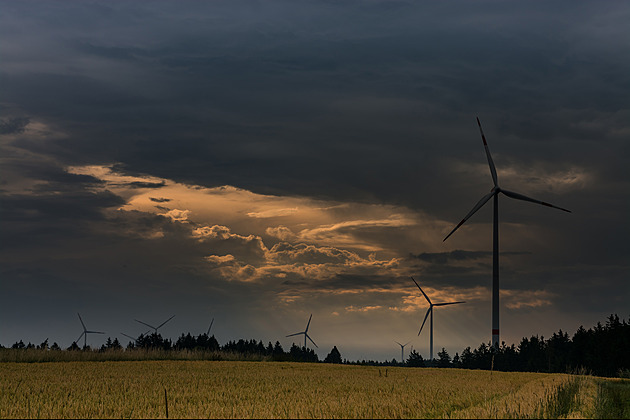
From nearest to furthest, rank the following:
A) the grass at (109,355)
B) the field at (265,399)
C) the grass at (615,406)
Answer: the field at (265,399) → the grass at (615,406) → the grass at (109,355)

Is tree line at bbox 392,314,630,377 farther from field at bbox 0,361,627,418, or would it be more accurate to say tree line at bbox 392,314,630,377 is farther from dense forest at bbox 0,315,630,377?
field at bbox 0,361,627,418

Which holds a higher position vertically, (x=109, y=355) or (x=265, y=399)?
(x=109, y=355)

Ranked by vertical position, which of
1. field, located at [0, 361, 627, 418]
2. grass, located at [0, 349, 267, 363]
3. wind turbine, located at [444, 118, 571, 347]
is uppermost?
wind turbine, located at [444, 118, 571, 347]

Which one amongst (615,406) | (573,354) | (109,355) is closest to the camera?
(615,406)

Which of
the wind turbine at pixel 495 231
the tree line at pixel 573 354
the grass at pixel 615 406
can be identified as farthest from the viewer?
the tree line at pixel 573 354

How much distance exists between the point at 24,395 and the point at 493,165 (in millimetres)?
82948

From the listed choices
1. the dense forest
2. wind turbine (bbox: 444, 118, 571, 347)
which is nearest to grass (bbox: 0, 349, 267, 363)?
the dense forest

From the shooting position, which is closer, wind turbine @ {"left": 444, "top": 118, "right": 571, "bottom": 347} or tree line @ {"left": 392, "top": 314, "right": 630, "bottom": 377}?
wind turbine @ {"left": 444, "top": 118, "right": 571, "bottom": 347}

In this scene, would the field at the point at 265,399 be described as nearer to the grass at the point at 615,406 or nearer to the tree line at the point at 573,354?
the grass at the point at 615,406

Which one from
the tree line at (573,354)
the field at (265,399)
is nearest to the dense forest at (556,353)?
the tree line at (573,354)

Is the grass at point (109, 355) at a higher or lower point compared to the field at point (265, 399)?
higher

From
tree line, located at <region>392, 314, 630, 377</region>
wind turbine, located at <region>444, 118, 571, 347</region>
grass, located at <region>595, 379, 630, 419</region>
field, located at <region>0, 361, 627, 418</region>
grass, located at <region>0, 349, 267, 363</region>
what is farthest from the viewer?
tree line, located at <region>392, 314, 630, 377</region>

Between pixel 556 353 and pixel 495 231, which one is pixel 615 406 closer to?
pixel 495 231

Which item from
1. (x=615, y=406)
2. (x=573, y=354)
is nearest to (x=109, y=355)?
(x=615, y=406)
